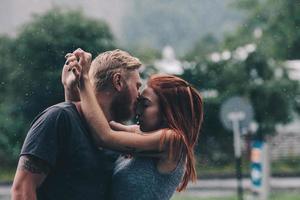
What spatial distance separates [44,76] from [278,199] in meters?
4.76

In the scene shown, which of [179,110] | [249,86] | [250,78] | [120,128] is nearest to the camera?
[179,110]

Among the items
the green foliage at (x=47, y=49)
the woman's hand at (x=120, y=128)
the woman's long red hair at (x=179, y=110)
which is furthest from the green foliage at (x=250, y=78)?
the woman's long red hair at (x=179, y=110)

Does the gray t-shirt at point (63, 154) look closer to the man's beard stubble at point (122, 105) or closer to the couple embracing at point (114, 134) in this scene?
the couple embracing at point (114, 134)

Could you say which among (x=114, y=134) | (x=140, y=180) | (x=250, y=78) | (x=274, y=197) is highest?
(x=114, y=134)

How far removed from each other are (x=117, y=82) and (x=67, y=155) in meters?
0.27

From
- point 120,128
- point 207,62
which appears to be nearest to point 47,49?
point 120,128

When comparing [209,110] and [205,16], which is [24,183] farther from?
[205,16]

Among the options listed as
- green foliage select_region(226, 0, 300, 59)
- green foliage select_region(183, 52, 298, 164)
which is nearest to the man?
green foliage select_region(226, 0, 300, 59)

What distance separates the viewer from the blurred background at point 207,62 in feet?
26.9

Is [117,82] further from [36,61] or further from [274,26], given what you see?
[274,26]

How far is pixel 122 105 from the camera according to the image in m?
1.91

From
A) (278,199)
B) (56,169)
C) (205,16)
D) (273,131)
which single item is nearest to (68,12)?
(278,199)

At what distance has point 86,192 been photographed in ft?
5.72

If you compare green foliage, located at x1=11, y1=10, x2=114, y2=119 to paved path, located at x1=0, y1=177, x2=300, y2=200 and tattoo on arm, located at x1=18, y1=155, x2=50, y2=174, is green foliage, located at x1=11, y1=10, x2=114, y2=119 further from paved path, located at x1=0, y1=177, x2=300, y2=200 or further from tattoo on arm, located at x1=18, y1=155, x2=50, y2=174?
tattoo on arm, located at x1=18, y1=155, x2=50, y2=174
